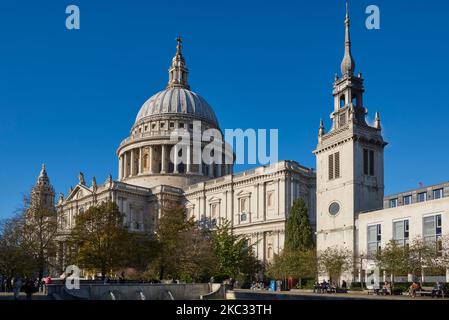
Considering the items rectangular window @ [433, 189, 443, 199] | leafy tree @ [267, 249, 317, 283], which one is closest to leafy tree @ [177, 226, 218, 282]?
leafy tree @ [267, 249, 317, 283]

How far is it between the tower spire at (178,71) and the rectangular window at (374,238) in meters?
85.8

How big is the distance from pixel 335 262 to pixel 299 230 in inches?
573

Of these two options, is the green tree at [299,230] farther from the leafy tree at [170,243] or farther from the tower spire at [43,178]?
the tower spire at [43,178]

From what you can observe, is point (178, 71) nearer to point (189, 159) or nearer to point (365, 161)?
point (189, 159)

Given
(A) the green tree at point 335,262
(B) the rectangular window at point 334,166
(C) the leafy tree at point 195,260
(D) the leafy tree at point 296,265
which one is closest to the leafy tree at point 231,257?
(C) the leafy tree at point 195,260

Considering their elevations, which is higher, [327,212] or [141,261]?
[327,212]

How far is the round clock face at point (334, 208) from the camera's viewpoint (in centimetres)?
7088

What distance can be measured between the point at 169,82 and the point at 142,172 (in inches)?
1130

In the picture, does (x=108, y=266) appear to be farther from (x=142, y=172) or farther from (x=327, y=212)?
(x=142, y=172)

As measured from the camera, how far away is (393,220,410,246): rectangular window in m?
62.5

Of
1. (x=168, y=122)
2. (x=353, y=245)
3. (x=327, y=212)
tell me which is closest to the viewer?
(x=353, y=245)

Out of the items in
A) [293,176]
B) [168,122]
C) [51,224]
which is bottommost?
[51,224]
